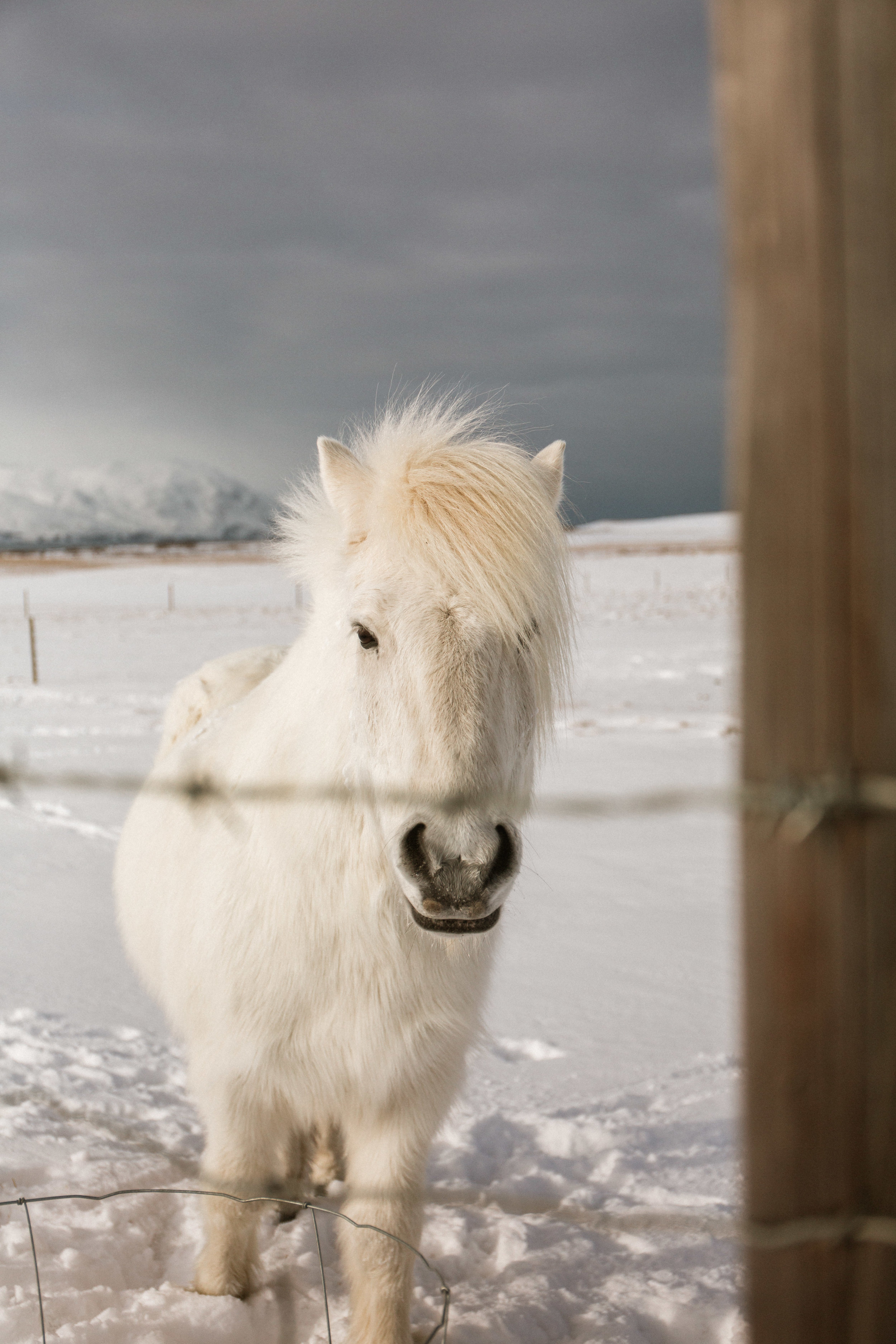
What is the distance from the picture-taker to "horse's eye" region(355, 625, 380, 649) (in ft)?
5.95

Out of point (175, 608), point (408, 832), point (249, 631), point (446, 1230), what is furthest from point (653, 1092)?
point (175, 608)

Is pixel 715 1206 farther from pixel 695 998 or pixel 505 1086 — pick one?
pixel 695 998

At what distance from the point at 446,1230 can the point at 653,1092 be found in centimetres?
101

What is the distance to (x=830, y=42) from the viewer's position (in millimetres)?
714

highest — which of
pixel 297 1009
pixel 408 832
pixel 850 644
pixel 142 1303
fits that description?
pixel 850 644

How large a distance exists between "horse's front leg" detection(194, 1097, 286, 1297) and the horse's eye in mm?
1199

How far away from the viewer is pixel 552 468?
2240 millimetres

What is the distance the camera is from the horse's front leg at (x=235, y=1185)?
2.14 metres

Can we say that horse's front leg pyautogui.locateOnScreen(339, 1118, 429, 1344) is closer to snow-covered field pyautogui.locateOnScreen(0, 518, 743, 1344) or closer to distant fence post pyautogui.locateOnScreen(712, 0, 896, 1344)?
snow-covered field pyautogui.locateOnScreen(0, 518, 743, 1344)

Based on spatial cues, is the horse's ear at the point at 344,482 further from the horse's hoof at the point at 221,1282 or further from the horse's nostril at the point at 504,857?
the horse's hoof at the point at 221,1282

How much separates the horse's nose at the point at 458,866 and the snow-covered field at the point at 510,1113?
0.56m

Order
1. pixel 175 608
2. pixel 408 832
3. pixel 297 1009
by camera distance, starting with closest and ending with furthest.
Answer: pixel 408 832, pixel 297 1009, pixel 175 608

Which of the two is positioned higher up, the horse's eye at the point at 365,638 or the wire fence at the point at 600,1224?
Result: the horse's eye at the point at 365,638

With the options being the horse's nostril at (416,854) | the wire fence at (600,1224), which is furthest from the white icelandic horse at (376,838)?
the wire fence at (600,1224)
